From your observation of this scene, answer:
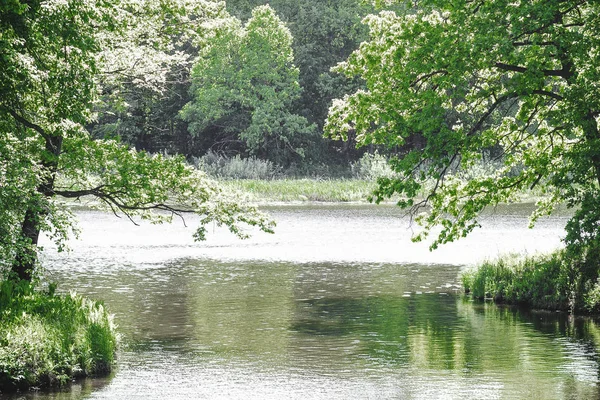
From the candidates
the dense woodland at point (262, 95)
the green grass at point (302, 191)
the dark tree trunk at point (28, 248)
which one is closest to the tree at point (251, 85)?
the dense woodland at point (262, 95)

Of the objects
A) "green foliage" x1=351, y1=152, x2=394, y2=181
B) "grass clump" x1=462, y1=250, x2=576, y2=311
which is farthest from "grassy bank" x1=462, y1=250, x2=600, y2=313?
"green foliage" x1=351, y1=152, x2=394, y2=181

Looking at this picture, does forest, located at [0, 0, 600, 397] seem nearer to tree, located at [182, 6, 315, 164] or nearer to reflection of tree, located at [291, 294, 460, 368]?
reflection of tree, located at [291, 294, 460, 368]

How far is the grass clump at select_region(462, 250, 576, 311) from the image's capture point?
22.9 meters

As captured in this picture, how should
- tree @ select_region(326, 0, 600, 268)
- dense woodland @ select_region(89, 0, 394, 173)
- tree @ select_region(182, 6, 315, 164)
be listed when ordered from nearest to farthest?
tree @ select_region(326, 0, 600, 268) < tree @ select_region(182, 6, 315, 164) < dense woodland @ select_region(89, 0, 394, 173)

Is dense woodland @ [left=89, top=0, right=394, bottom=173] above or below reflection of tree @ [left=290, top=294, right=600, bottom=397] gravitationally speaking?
above

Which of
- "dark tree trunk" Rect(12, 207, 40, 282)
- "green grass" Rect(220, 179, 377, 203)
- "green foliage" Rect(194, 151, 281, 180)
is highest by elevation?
"green foliage" Rect(194, 151, 281, 180)

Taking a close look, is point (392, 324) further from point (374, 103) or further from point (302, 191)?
point (302, 191)

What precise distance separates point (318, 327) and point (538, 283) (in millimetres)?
6163

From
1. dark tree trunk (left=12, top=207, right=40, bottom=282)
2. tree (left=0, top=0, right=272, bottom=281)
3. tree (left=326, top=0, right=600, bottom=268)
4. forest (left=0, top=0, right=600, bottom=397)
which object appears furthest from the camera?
tree (left=326, top=0, right=600, bottom=268)

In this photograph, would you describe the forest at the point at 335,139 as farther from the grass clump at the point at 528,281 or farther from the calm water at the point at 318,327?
the calm water at the point at 318,327

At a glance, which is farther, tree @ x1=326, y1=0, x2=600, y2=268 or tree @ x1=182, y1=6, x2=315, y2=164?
tree @ x1=182, y1=6, x2=315, y2=164

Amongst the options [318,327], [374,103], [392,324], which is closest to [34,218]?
[318,327]

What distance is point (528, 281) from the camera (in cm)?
2398

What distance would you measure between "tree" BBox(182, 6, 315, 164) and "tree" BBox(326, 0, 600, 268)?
52.1 m
